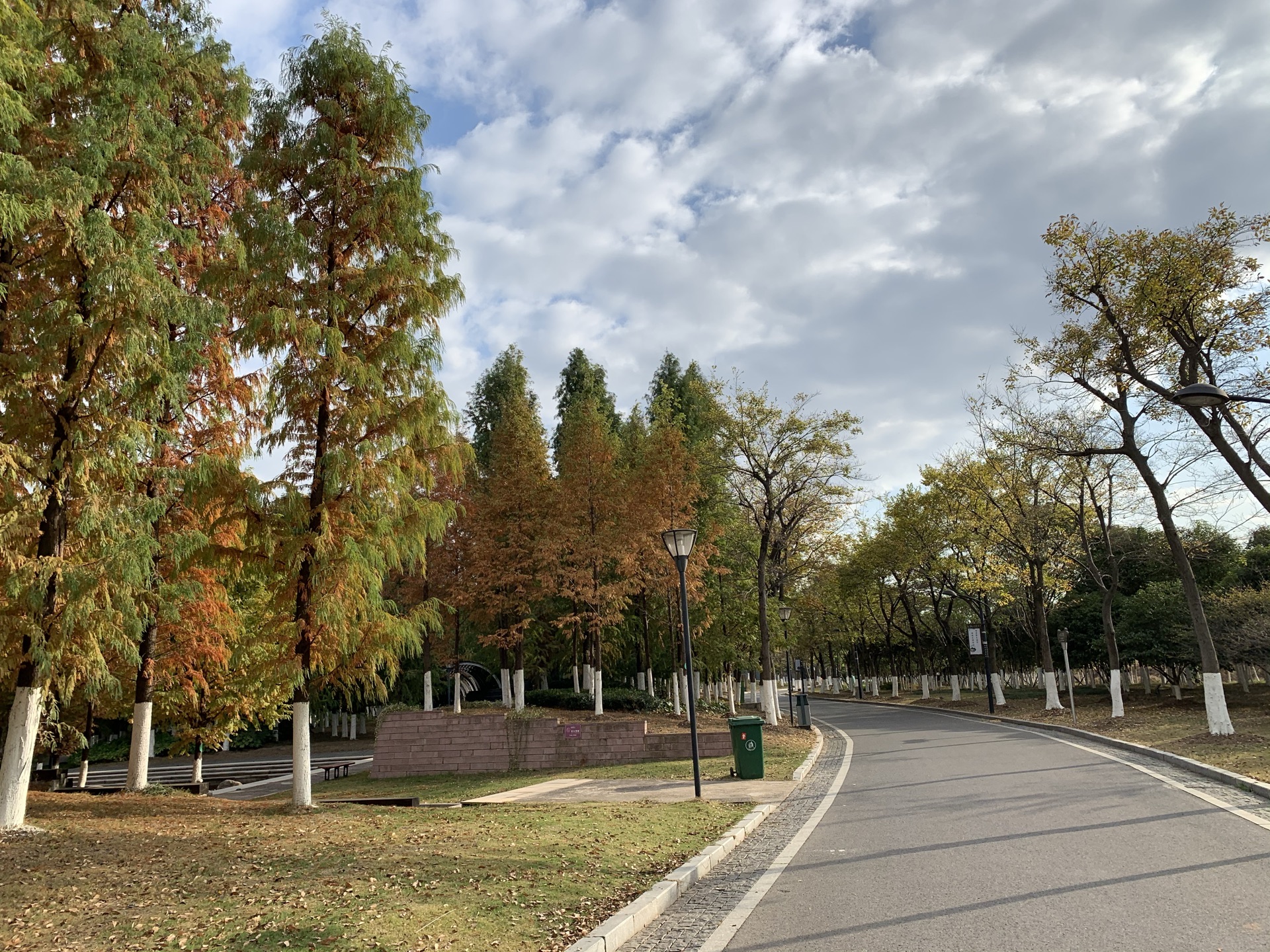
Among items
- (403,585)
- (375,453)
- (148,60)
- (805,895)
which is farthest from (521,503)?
(805,895)

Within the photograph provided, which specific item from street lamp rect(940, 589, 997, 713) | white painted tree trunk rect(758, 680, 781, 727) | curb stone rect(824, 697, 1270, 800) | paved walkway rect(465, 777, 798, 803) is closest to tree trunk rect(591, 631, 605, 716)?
white painted tree trunk rect(758, 680, 781, 727)

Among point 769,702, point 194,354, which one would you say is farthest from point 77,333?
point 769,702

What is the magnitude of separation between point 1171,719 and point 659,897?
2479 centimetres

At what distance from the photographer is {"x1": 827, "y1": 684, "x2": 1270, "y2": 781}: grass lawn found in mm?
15055

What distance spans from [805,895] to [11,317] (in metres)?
12.0

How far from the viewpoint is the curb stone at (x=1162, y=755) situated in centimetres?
1134

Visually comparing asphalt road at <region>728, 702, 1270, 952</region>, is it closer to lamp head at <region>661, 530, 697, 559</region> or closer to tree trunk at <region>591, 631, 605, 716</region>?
lamp head at <region>661, 530, 697, 559</region>

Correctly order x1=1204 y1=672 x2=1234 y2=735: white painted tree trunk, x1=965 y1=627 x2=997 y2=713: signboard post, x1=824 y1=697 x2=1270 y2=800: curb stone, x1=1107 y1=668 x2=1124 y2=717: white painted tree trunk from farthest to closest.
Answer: x1=965 y1=627 x2=997 y2=713: signboard post
x1=1107 y1=668 x2=1124 y2=717: white painted tree trunk
x1=1204 y1=672 x2=1234 y2=735: white painted tree trunk
x1=824 y1=697 x2=1270 y2=800: curb stone

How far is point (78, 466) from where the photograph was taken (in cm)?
998

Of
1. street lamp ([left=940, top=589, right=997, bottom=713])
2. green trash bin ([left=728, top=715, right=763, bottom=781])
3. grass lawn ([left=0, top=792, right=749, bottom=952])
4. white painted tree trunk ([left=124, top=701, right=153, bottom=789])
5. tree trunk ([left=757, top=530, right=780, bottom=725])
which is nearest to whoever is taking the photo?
grass lawn ([left=0, top=792, right=749, bottom=952])

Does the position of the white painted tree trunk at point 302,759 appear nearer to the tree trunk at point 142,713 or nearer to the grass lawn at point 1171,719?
the tree trunk at point 142,713

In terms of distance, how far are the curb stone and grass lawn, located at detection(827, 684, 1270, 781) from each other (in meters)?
0.28

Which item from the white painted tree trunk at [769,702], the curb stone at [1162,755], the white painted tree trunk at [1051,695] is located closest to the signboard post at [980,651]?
the curb stone at [1162,755]

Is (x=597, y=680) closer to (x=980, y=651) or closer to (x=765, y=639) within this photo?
(x=765, y=639)
